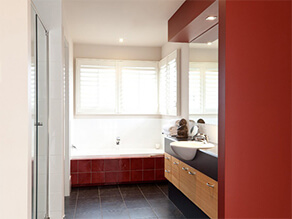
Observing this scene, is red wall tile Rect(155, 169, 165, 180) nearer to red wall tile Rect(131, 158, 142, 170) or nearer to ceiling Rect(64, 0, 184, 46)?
red wall tile Rect(131, 158, 142, 170)

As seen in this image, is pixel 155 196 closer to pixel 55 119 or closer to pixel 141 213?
pixel 141 213

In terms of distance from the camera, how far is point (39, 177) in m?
2.51

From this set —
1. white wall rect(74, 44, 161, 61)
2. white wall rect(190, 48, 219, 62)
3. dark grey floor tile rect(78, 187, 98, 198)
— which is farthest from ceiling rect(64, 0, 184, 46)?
dark grey floor tile rect(78, 187, 98, 198)

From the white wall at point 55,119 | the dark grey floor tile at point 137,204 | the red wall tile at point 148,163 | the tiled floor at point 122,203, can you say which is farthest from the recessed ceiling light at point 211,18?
the red wall tile at point 148,163

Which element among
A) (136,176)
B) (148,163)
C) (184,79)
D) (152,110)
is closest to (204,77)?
(184,79)

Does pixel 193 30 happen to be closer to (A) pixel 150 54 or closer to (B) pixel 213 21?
(B) pixel 213 21

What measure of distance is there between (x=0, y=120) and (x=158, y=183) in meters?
3.48

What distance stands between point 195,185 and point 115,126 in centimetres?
295

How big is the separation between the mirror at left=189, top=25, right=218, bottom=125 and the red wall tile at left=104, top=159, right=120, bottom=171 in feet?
4.71

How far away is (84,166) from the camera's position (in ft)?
14.2

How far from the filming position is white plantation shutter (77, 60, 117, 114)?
17.1ft

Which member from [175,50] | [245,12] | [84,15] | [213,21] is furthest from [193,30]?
[245,12]

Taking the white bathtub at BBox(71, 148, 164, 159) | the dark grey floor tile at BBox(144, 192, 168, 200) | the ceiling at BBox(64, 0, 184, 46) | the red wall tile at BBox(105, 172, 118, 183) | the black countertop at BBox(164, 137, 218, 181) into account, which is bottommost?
the dark grey floor tile at BBox(144, 192, 168, 200)

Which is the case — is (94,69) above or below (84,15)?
below
